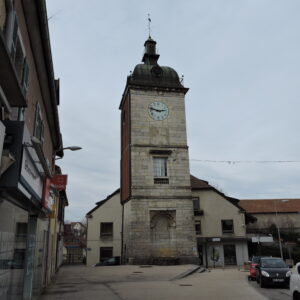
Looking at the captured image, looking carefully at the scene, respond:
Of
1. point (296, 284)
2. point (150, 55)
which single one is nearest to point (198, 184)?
point (150, 55)

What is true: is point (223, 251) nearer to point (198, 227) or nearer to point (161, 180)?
point (198, 227)

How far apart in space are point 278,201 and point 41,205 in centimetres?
6311

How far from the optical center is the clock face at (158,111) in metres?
33.2

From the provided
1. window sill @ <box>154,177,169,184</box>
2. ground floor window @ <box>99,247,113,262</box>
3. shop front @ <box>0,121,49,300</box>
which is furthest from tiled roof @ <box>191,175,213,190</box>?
shop front @ <box>0,121,49,300</box>

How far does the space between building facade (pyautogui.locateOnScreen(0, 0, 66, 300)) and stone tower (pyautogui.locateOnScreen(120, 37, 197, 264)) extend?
20.2 meters

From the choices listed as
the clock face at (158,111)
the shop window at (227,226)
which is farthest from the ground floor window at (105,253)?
the clock face at (158,111)

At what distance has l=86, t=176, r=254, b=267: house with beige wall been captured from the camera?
131 feet

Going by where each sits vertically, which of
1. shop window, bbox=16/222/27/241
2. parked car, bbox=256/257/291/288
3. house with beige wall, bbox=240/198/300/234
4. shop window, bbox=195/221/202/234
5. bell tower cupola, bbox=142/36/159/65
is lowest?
parked car, bbox=256/257/291/288

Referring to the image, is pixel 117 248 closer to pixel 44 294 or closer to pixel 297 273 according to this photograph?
pixel 44 294

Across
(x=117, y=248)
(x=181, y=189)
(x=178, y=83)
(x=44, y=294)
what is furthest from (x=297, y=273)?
(x=117, y=248)

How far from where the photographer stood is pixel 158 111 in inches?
1315

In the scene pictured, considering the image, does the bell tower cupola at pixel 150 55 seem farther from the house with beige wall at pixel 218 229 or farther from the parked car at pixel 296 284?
the parked car at pixel 296 284

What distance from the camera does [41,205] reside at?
9312mm

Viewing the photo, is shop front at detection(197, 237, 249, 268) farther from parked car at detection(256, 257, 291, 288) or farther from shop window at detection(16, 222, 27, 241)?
shop window at detection(16, 222, 27, 241)
